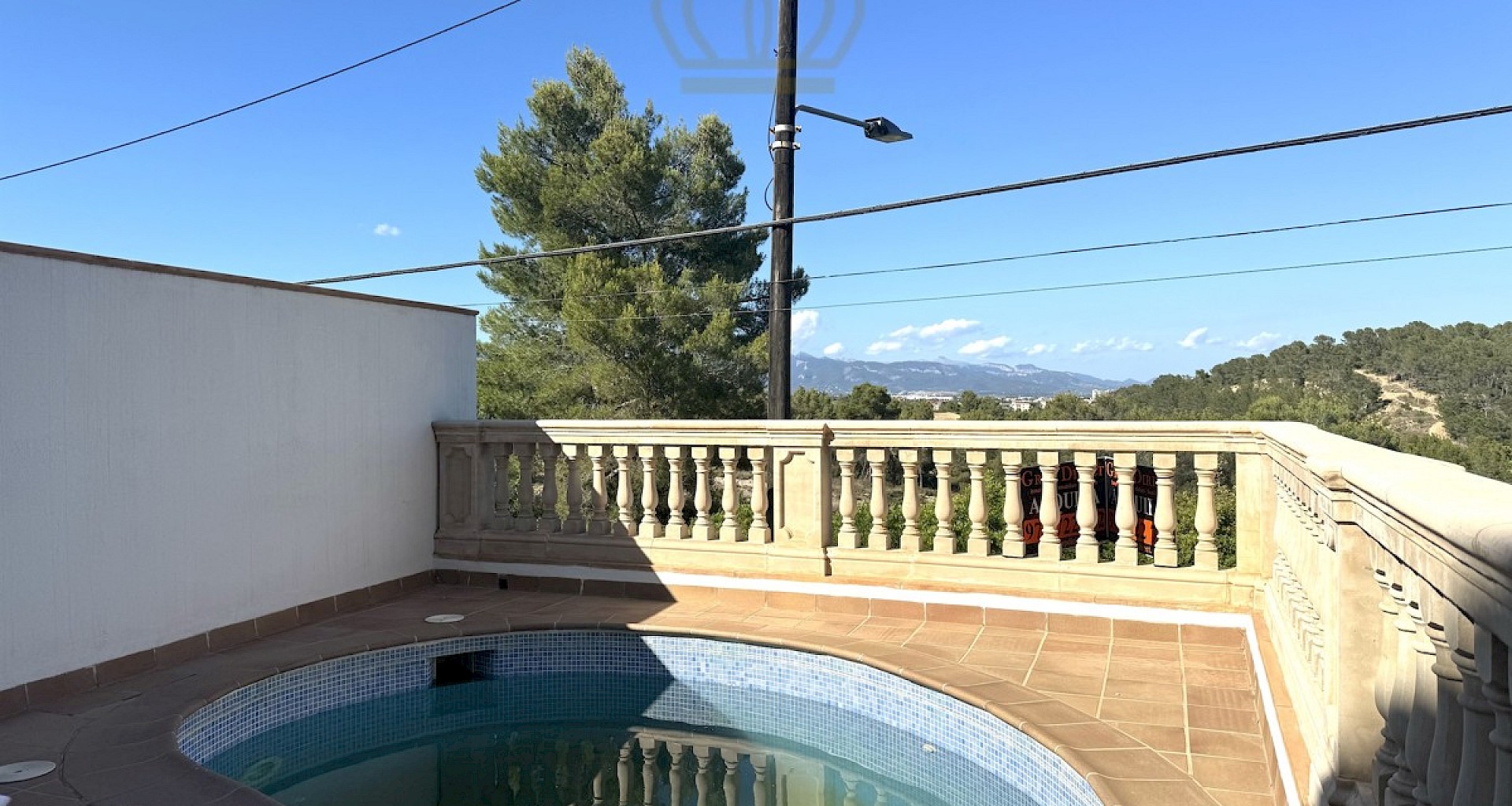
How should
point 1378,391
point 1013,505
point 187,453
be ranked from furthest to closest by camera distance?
point 1378,391, point 1013,505, point 187,453

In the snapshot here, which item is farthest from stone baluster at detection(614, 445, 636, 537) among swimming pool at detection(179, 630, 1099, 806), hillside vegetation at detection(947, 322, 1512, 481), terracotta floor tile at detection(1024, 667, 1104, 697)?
hillside vegetation at detection(947, 322, 1512, 481)

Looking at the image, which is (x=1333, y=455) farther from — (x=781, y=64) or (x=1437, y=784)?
(x=781, y=64)

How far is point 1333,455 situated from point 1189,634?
2.52m

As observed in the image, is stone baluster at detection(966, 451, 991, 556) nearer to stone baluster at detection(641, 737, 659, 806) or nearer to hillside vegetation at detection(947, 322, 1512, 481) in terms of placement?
→ stone baluster at detection(641, 737, 659, 806)

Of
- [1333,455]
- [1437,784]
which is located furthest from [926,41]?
[1437,784]

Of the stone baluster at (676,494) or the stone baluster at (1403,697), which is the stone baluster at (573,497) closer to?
the stone baluster at (676,494)

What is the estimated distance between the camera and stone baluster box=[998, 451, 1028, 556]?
4469 millimetres

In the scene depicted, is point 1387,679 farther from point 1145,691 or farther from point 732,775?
point 732,775

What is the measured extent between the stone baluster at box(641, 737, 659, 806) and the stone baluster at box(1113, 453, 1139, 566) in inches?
99.7

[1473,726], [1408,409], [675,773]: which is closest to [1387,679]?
[1473,726]

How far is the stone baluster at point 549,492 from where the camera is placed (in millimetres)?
5582

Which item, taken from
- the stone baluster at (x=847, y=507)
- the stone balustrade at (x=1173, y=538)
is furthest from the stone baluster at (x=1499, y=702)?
the stone baluster at (x=847, y=507)

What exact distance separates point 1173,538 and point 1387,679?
9.38ft

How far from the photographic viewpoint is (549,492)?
5574mm
